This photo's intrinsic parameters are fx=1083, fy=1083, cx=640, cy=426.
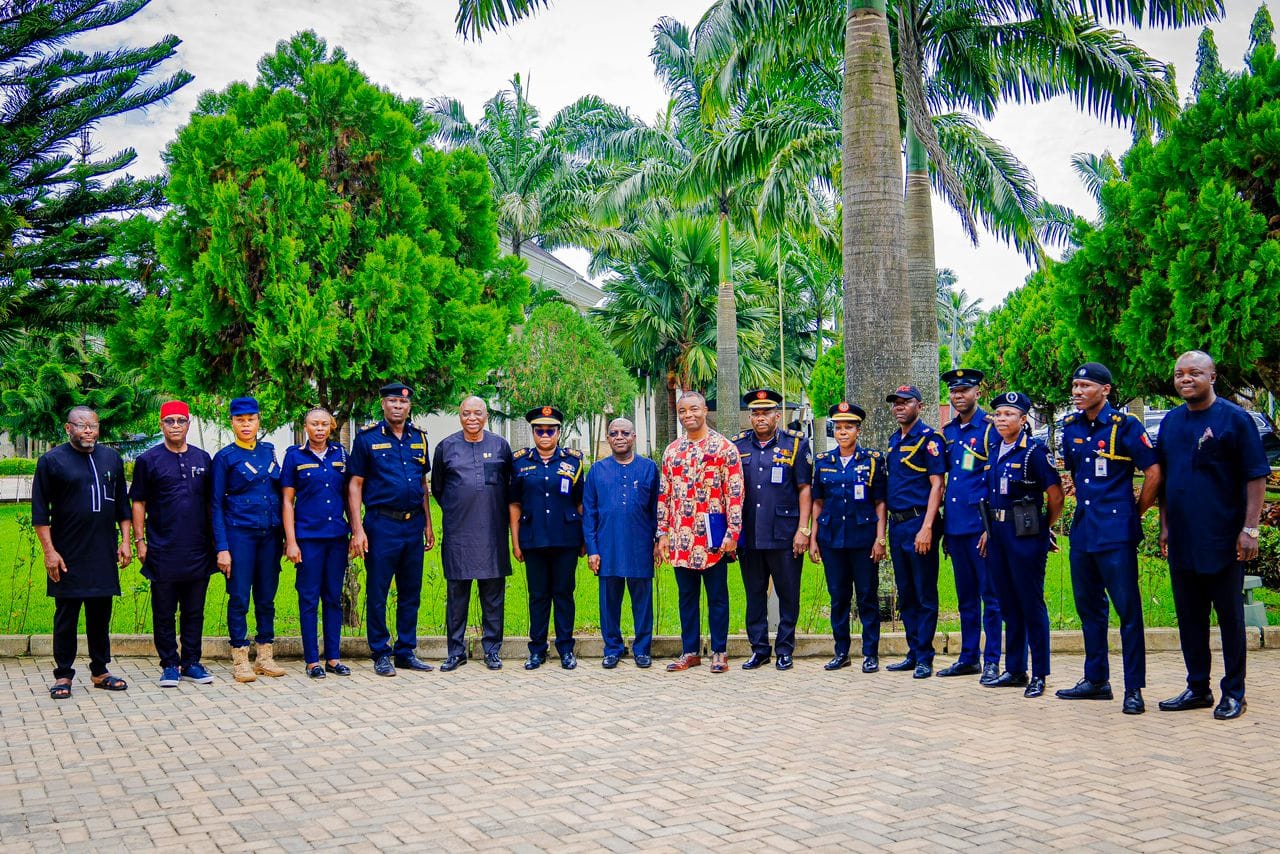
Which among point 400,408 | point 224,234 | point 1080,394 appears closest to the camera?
point 1080,394

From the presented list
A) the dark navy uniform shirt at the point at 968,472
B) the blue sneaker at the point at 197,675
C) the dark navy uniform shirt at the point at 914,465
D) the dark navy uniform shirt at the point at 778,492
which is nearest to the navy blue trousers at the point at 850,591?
the dark navy uniform shirt at the point at 778,492

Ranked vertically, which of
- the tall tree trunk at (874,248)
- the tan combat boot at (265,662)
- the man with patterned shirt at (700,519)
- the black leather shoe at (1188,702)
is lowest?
the black leather shoe at (1188,702)

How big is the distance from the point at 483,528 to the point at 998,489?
12.6ft

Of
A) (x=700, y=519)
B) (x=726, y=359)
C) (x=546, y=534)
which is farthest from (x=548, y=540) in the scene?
(x=726, y=359)

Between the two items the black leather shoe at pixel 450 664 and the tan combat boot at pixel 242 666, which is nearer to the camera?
the tan combat boot at pixel 242 666

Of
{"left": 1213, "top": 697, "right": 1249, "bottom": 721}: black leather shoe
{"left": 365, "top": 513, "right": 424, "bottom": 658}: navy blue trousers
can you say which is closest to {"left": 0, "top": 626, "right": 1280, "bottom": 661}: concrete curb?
{"left": 365, "top": 513, "right": 424, "bottom": 658}: navy blue trousers

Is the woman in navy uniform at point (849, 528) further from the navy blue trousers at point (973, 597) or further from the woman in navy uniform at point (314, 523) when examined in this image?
the woman in navy uniform at point (314, 523)

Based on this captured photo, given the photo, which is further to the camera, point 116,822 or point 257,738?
point 257,738

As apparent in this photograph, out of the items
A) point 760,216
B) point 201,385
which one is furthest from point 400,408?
point 760,216

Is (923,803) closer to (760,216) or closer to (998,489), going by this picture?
(998,489)

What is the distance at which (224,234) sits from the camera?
923 centimetres

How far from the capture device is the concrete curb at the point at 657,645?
8.70 metres

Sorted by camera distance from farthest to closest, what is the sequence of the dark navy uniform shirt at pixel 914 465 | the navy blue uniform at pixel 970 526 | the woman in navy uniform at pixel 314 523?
1. the woman in navy uniform at pixel 314 523
2. the dark navy uniform shirt at pixel 914 465
3. the navy blue uniform at pixel 970 526

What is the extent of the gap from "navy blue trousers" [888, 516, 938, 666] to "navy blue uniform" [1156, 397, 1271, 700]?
1701mm
